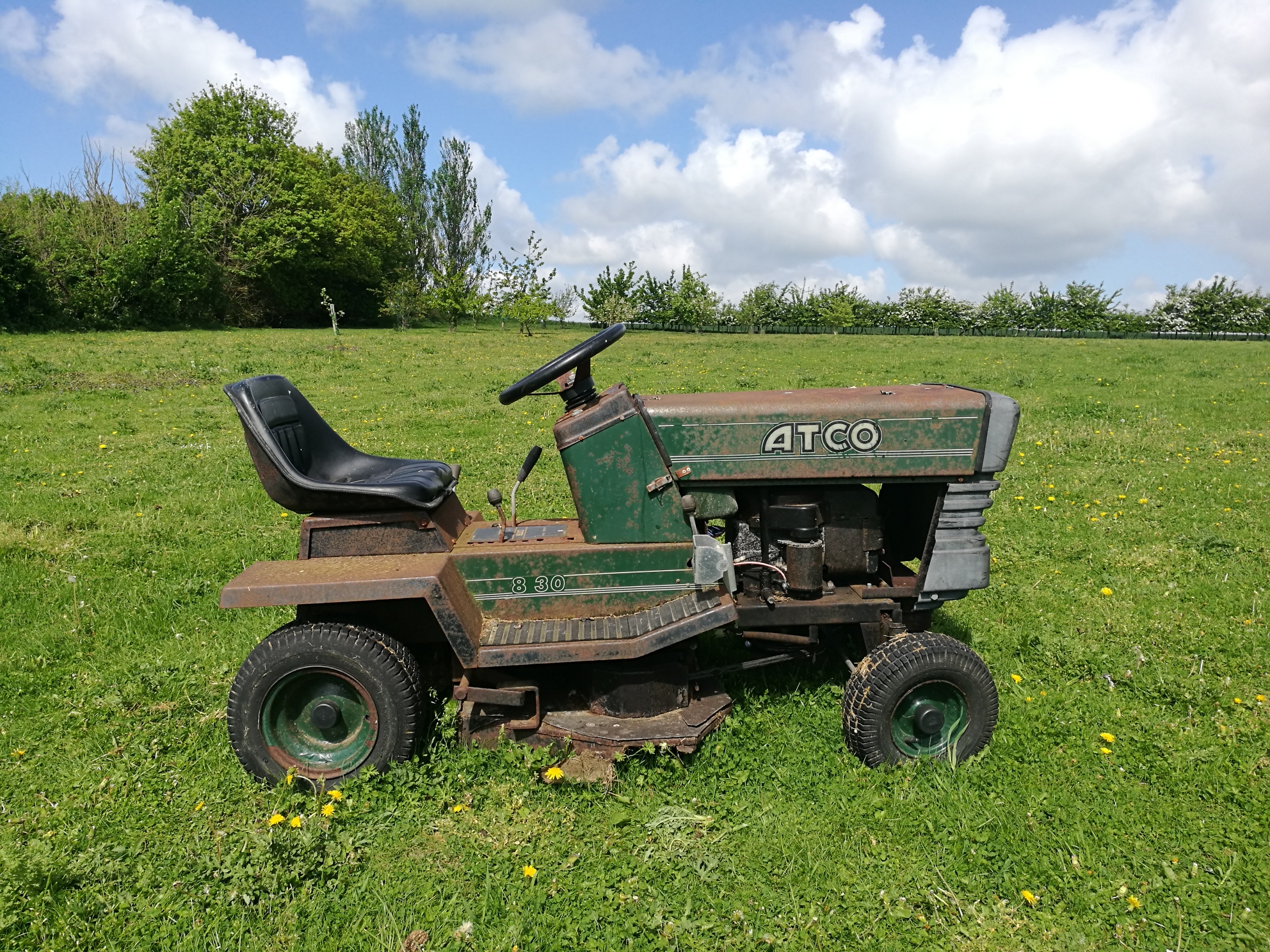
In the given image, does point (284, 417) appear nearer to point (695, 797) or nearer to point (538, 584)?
point (538, 584)

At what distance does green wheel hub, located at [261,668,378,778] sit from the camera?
328 cm

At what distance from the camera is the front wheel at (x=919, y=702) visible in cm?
335

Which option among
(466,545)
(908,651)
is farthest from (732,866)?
(466,545)

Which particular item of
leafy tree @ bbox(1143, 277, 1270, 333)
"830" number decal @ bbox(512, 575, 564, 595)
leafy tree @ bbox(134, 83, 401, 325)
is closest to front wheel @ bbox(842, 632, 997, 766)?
"830" number decal @ bbox(512, 575, 564, 595)

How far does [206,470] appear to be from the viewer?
800cm

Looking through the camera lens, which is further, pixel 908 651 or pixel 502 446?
pixel 502 446

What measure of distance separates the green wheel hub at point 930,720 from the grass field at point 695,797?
5.5 inches

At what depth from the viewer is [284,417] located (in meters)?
3.65

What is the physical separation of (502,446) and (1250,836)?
7524mm

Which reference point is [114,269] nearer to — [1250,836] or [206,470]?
[206,470]

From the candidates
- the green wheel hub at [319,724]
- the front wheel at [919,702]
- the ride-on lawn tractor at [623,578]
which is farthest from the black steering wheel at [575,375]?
the front wheel at [919,702]

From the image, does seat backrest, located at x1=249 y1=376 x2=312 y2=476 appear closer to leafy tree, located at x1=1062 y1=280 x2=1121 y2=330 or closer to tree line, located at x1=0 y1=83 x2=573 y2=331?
tree line, located at x1=0 y1=83 x2=573 y2=331

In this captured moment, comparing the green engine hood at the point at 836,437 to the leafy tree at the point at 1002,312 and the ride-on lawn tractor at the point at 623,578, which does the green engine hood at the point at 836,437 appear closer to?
the ride-on lawn tractor at the point at 623,578

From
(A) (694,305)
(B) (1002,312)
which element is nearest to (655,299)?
(A) (694,305)
